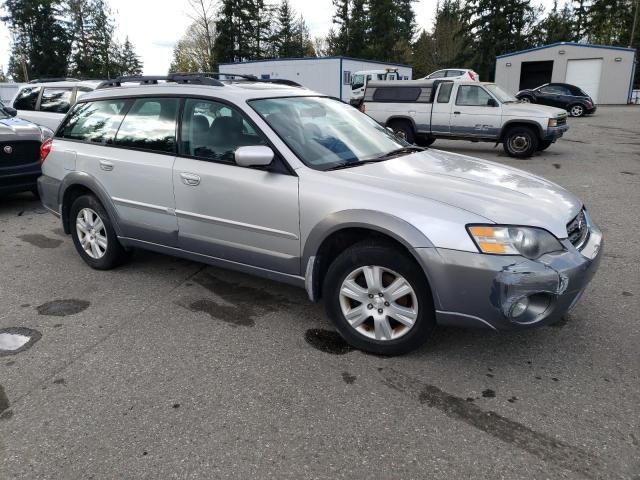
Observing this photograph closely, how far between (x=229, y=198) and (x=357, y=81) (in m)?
27.1

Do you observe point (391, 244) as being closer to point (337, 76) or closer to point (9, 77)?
point (337, 76)

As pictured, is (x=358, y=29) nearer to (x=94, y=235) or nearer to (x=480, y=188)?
(x=94, y=235)

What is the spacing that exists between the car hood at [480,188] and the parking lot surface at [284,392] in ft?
2.93

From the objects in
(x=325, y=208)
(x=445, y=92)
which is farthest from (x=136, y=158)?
(x=445, y=92)

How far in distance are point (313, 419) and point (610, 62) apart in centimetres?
3889

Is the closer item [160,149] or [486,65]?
[160,149]

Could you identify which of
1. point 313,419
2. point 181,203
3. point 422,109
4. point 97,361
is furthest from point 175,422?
point 422,109

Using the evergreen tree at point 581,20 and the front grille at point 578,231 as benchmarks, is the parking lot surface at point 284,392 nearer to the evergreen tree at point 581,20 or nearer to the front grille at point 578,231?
the front grille at point 578,231

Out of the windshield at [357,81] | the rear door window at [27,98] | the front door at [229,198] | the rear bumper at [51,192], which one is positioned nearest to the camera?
the front door at [229,198]

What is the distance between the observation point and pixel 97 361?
321 cm

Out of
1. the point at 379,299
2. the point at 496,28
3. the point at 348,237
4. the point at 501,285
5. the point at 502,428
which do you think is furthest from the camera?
the point at 496,28

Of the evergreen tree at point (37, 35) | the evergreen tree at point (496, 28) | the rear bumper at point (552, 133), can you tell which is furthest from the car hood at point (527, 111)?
the evergreen tree at point (37, 35)

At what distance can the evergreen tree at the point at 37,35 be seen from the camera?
5638 cm

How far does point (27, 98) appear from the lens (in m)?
10.0
